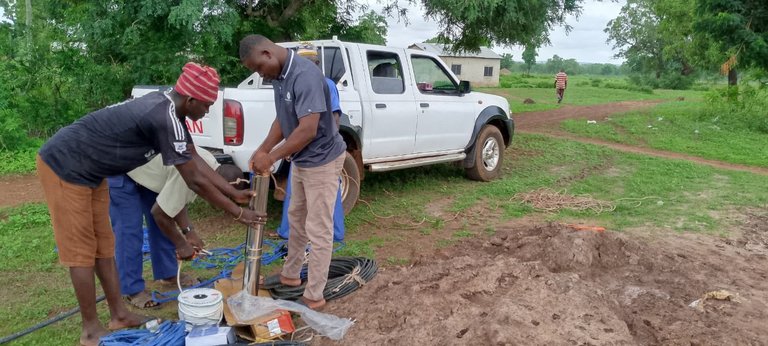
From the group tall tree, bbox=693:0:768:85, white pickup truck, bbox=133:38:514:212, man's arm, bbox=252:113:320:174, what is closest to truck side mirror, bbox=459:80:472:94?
white pickup truck, bbox=133:38:514:212

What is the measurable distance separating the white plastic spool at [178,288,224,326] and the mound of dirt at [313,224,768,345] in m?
0.63

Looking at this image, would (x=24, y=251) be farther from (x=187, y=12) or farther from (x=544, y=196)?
(x=544, y=196)

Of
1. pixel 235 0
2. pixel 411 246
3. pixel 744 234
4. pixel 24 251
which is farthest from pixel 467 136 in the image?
pixel 24 251

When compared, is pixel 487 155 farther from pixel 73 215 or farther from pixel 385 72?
pixel 73 215

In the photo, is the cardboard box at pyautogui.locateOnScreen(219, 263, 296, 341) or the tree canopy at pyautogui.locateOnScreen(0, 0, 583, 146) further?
the tree canopy at pyautogui.locateOnScreen(0, 0, 583, 146)

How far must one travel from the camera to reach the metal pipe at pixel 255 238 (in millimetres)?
3783

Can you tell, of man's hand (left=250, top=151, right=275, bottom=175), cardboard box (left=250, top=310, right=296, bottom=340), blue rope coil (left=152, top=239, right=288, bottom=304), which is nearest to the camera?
cardboard box (left=250, top=310, right=296, bottom=340)

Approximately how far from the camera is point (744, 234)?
613cm

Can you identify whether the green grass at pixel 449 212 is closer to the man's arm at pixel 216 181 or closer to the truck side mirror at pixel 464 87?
the man's arm at pixel 216 181

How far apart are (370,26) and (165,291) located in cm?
892

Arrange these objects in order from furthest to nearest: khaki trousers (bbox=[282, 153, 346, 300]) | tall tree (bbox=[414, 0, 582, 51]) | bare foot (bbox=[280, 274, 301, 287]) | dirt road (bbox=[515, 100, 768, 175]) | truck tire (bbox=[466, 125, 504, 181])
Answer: dirt road (bbox=[515, 100, 768, 175]) < tall tree (bbox=[414, 0, 582, 51]) < truck tire (bbox=[466, 125, 504, 181]) < bare foot (bbox=[280, 274, 301, 287]) < khaki trousers (bbox=[282, 153, 346, 300])

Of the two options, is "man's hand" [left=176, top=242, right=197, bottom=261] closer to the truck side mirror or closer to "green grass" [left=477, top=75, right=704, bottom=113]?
the truck side mirror

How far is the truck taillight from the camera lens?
537 cm

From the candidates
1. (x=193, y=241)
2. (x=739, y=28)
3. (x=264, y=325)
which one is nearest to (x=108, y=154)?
(x=193, y=241)
